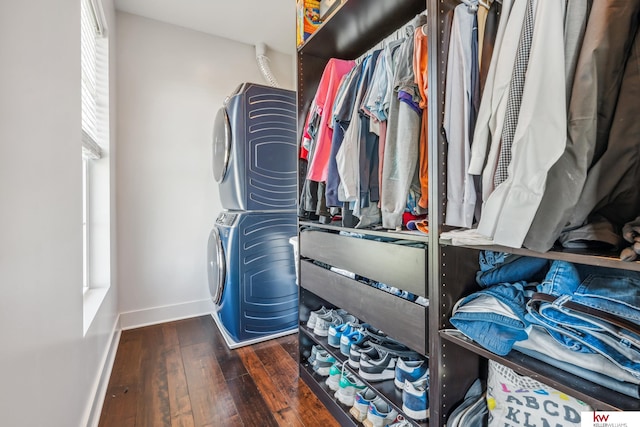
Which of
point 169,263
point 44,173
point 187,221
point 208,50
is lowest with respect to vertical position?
point 169,263

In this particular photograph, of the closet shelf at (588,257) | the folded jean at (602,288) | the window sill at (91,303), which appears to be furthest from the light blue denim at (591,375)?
the window sill at (91,303)

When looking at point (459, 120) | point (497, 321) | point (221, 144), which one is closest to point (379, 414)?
point (497, 321)

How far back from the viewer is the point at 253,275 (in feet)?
6.81

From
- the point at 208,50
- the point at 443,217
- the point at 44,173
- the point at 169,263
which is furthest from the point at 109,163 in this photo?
the point at 443,217

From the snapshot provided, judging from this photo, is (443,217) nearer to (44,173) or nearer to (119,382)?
(44,173)

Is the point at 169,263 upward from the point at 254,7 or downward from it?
downward

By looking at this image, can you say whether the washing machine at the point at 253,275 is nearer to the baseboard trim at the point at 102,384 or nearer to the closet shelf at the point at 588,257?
the baseboard trim at the point at 102,384

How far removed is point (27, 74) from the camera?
75 cm

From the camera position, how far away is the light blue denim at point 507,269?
916 millimetres

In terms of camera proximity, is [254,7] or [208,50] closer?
[254,7]

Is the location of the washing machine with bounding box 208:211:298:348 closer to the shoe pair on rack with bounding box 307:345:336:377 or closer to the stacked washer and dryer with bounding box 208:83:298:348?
the stacked washer and dryer with bounding box 208:83:298:348

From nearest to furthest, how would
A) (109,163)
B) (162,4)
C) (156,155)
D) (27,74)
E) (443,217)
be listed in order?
1. (27,74)
2. (443,217)
3. (109,163)
4. (162,4)
5. (156,155)

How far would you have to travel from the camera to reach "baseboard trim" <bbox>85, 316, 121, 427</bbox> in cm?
130

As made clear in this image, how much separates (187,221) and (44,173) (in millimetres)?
1819
